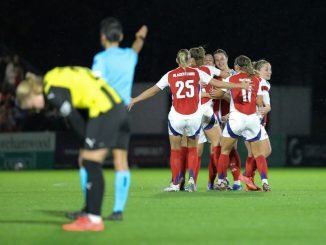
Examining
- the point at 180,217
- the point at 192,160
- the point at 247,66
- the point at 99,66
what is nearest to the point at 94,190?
the point at 99,66

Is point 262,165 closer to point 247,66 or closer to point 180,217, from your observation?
point 247,66

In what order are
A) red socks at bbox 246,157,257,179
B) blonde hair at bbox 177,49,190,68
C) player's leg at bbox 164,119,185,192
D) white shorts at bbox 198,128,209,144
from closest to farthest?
blonde hair at bbox 177,49,190,68 → player's leg at bbox 164,119,185,192 → red socks at bbox 246,157,257,179 → white shorts at bbox 198,128,209,144

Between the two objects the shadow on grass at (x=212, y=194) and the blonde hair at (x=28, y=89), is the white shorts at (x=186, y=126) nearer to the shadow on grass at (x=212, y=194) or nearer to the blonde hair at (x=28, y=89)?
the shadow on grass at (x=212, y=194)

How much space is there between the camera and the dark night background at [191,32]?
32.7m

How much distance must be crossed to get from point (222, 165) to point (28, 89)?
5.83m

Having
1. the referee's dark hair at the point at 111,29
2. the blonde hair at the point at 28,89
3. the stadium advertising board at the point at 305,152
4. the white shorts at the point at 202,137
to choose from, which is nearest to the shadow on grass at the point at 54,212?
Answer: the blonde hair at the point at 28,89

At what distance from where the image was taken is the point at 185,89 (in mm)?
13883

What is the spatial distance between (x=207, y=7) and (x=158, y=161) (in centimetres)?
979

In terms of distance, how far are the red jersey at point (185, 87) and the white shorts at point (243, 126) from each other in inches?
24.6

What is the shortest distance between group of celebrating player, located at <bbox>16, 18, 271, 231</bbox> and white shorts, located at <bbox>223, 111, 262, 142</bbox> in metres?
0.02

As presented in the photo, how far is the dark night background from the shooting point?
32.7m

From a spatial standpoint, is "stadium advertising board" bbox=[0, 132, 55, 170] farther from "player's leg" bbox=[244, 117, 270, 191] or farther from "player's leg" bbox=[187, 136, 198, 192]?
"player's leg" bbox=[244, 117, 270, 191]

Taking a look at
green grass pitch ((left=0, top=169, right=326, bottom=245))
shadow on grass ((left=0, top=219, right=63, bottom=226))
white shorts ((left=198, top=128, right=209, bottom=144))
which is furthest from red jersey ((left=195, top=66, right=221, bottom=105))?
shadow on grass ((left=0, top=219, right=63, bottom=226))

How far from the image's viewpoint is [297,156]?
27.4m
